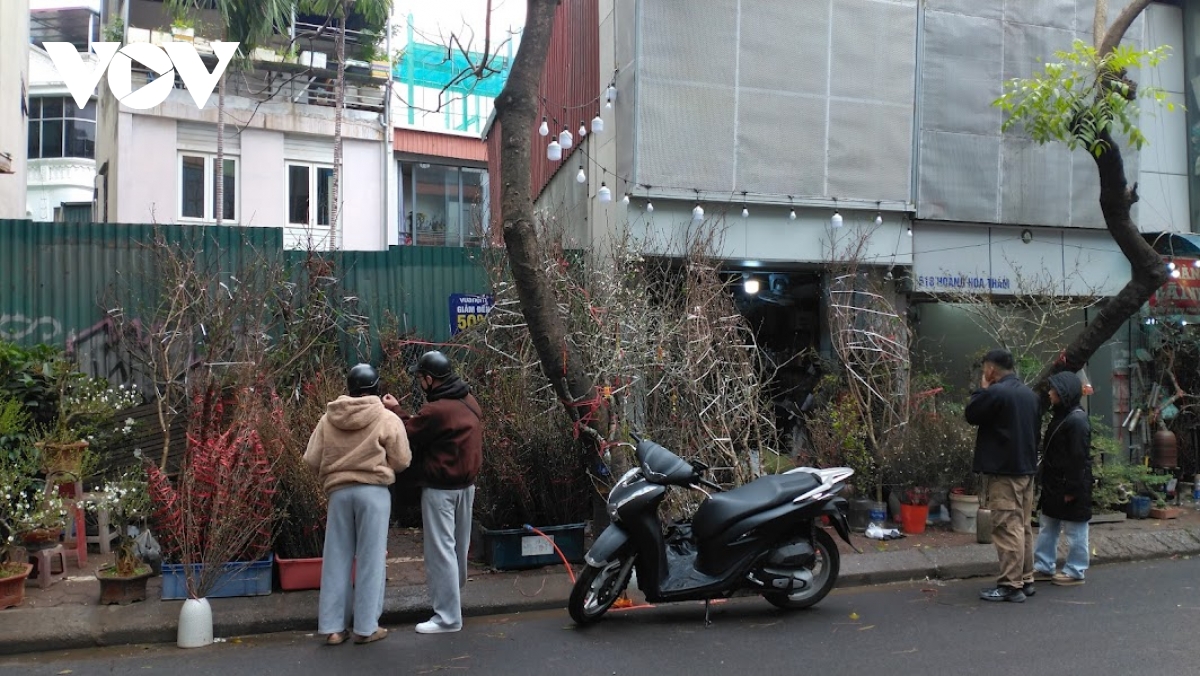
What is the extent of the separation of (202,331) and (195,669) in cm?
462

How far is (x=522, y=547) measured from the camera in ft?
22.1

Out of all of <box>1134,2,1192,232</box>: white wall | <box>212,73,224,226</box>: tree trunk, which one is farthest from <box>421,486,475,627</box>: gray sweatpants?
<box>212,73,224,226</box>: tree trunk

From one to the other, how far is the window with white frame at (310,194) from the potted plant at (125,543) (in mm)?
14649

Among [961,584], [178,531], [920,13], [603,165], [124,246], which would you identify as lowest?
[961,584]

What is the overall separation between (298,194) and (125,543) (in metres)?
16.1

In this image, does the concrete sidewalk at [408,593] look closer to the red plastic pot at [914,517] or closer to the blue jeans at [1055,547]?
the red plastic pot at [914,517]

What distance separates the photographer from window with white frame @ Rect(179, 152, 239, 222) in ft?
63.8

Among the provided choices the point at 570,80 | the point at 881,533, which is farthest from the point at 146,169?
the point at 881,533

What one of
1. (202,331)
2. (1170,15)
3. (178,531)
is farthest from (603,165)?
(1170,15)

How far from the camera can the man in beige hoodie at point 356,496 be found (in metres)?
5.24

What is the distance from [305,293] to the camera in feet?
31.3

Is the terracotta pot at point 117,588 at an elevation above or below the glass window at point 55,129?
below

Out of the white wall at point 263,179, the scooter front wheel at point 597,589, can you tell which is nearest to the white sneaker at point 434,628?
the scooter front wheel at point 597,589

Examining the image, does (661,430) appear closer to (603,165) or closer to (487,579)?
(487,579)
